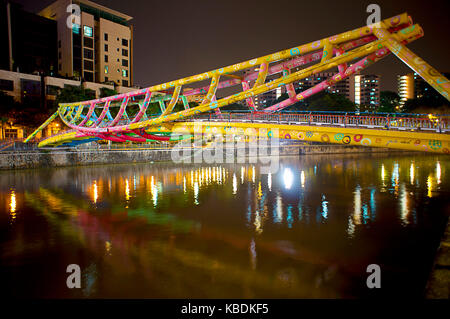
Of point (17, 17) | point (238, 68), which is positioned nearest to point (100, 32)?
point (17, 17)

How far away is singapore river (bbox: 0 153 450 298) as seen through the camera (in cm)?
745

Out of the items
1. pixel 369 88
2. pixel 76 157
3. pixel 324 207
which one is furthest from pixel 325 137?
pixel 369 88

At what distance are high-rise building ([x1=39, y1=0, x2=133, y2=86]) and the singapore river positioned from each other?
151 feet

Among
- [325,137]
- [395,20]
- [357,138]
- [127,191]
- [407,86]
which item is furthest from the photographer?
[407,86]

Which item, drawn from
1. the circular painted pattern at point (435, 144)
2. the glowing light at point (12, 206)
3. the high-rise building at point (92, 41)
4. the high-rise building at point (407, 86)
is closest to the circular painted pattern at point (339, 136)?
the circular painted pattern at point (435, 144)

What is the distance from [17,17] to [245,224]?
62.9m

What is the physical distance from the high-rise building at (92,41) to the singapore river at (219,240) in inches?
1813

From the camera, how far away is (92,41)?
204 feet

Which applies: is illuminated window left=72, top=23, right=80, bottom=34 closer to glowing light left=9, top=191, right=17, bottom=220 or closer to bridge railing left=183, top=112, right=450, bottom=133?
glowing light left=9, top=191, right=17, bottom=220

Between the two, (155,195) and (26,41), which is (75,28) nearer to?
(26,41)

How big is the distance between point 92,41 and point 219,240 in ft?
205

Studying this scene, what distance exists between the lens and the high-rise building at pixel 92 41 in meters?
59.7

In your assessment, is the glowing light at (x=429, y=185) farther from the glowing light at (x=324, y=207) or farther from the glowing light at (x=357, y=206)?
the glowing light at (x=324, y=207)
